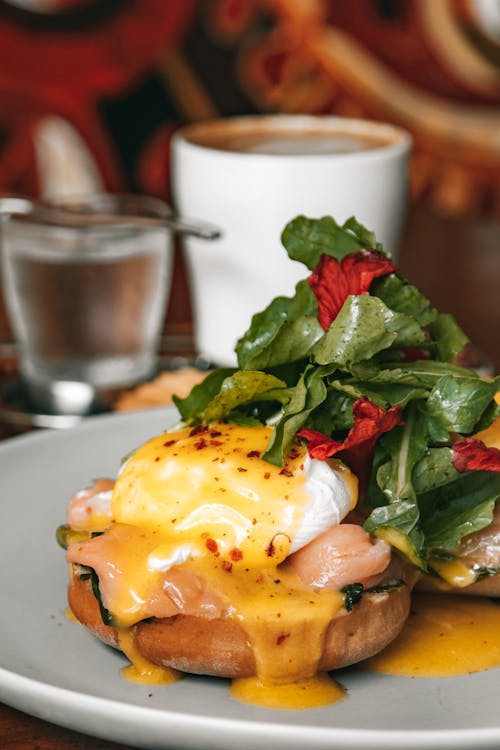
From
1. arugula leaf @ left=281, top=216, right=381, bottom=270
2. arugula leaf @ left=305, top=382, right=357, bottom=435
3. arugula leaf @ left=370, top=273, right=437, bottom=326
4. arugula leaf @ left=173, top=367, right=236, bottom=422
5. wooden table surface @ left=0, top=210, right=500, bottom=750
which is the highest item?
arugula leaf @ left=281, top=216, right=381, bottom=270

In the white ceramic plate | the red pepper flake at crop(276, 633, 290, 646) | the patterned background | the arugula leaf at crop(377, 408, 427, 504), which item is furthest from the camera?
the patterned background

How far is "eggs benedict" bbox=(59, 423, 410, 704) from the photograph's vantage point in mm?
827

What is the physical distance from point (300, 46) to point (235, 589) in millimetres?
2890

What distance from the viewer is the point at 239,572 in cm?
85

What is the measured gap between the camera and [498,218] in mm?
3646

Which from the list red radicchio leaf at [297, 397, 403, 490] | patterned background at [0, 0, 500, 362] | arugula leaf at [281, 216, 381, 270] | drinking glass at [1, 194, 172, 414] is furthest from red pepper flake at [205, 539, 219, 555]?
patterned background at [0, 0, 500, 362]

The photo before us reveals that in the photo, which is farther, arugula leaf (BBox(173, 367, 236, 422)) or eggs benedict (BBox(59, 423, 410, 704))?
arugula leaf (BBox(173, 367, 236, 422))

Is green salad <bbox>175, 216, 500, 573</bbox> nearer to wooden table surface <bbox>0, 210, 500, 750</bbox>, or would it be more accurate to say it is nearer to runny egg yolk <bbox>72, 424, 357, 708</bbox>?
runny egg yolk <bbox>72, 424, 357, 708</bbox>

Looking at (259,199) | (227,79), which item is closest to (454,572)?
(259,199)

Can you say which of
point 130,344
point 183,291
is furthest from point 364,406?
point 183,291

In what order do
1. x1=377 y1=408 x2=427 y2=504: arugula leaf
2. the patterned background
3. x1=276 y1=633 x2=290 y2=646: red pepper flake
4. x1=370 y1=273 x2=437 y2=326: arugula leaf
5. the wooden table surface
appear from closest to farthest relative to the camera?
x1=276 y1=633 x2=290 y2=646: red pepper flake → x1=377 y1=408 x2=427 y2=504: arugula leaf → x1=370 y1=273 x2=437 y2=326: arugula leaf → the wooden table surface → the patterned background

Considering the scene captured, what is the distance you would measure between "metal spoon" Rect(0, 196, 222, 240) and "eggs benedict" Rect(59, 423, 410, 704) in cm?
83

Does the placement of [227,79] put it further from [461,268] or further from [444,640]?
[444,640]

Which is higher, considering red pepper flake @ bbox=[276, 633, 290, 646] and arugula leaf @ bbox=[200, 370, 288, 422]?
arugula leaf @ bbox=[200, 370, 288, 422]
